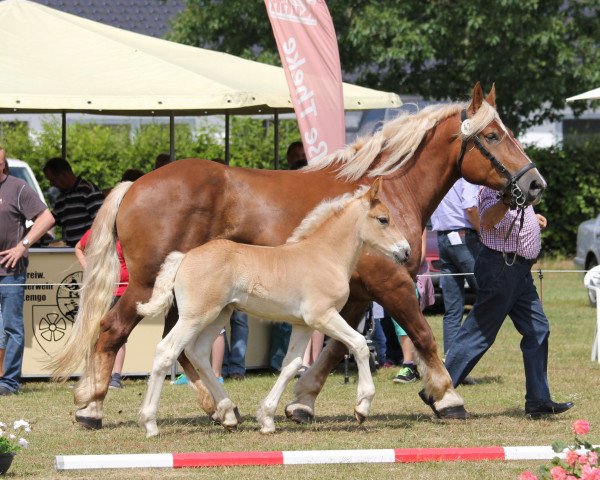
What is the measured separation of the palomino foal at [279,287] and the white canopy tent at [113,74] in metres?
3.26

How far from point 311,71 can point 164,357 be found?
3933 millimetres

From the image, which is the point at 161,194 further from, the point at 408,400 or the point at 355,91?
the point at 355,91

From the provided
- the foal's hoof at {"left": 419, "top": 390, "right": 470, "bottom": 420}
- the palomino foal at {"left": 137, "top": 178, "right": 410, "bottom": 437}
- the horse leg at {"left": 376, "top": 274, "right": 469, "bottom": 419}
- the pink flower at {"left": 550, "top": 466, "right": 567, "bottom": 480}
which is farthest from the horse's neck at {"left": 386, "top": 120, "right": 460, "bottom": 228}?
the pink flower at {"left": 550, "top": 466, "right": 567, "bottom": 480}

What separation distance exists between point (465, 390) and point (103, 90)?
416 cm

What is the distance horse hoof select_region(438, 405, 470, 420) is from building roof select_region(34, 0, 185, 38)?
22171 mm

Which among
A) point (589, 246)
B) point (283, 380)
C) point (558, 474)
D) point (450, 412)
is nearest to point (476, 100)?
point (450, 412)

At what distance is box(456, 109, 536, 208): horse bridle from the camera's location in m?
8.16

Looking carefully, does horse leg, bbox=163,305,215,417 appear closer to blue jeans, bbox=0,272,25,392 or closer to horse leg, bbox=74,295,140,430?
horse leg, bbox=74,295,140,430

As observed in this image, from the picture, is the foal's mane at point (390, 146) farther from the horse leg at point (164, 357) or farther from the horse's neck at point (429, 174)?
the horse leg at point (164, 357)

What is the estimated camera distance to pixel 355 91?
12758 millimetres

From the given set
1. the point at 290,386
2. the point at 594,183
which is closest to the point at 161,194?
the point at 290,386

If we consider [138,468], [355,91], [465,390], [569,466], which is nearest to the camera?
[569,466]

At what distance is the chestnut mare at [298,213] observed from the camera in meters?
8.20

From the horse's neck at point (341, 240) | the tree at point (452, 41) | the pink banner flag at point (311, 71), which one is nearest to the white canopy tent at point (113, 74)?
the pink banner flag at point (311, 71)
